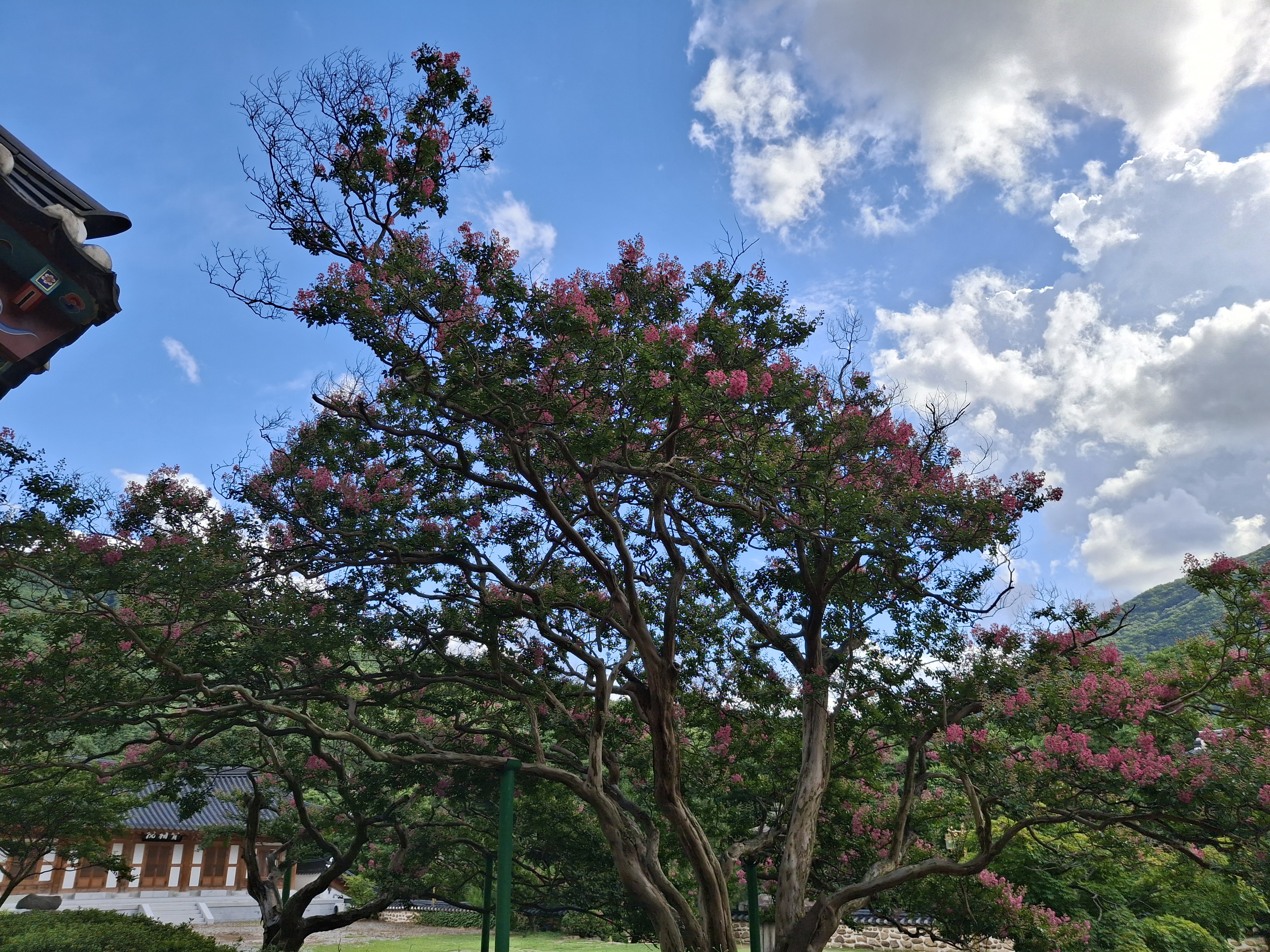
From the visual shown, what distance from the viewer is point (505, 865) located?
7.48 m

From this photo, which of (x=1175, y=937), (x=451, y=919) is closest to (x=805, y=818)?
(x=1175, y=937)

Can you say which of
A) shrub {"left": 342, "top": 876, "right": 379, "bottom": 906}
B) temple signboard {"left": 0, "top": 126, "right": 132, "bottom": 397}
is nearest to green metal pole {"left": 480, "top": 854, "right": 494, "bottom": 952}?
temple signboard {"left": 0, "top": 126, "right": 132, "bottom": 397}

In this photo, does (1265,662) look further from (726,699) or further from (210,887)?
(210,887)

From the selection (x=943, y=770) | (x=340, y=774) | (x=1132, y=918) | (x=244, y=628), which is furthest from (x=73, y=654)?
(x=1132, y=918)

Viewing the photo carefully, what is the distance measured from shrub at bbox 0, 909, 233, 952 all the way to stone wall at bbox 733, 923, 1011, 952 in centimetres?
1374

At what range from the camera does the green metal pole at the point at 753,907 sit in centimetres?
1047

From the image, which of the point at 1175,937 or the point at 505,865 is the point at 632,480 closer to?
the point at 505,865

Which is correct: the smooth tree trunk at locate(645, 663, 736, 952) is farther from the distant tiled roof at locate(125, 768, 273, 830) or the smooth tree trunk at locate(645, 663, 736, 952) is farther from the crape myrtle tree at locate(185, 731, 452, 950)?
the distant tiled roof at locate(125, 768, 273, 830)

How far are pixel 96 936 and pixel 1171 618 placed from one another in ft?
234

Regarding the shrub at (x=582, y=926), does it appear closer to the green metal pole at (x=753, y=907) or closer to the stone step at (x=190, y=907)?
the stone step at (x=190, y=907)

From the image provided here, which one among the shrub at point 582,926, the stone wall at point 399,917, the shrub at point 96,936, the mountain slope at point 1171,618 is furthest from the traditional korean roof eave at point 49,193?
the mountain slope at point 1171,618

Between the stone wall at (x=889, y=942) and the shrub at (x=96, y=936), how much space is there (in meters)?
13.7

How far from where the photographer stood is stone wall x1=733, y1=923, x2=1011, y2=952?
2064cm

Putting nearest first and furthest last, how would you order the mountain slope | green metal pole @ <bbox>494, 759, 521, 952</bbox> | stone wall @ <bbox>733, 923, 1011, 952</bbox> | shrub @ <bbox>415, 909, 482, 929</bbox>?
green metal pole @ <bbox>494, 759, 521, 952</bbox> < stone wall @ <bbox>733, 923, 1011, 952</bbox> < shrub @ <bbox>415, 909, 482, 929</bbox> < the mountain slope
